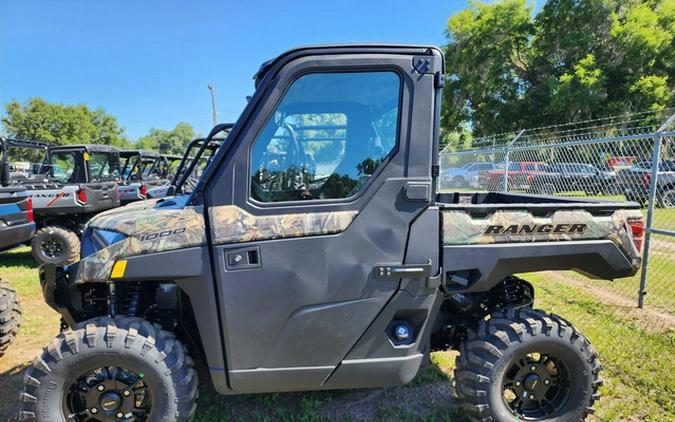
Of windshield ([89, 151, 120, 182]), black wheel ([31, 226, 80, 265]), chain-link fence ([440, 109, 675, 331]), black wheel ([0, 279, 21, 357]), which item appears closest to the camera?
black wheel ([0, 279, 21, 357])

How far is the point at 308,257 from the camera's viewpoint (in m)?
2.16

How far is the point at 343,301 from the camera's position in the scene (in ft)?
7.25

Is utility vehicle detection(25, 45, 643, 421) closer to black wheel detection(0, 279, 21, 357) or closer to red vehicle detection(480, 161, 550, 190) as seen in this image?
black wheel detection(0, 279, 21, 357)

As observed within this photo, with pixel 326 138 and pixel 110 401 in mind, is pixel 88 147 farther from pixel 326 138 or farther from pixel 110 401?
pixel 326 138

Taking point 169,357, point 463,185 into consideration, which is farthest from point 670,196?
point 169,357

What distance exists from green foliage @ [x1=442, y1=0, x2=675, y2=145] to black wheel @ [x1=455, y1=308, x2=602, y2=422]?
18242mm

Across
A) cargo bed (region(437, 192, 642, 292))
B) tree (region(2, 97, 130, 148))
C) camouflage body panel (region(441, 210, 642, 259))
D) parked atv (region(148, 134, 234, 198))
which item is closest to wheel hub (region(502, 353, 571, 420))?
cargo bed (region(437, 192, 642, 292))

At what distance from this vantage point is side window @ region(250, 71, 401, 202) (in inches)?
85.7

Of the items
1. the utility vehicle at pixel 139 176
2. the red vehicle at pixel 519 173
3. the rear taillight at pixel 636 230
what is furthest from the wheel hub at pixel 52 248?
the red vehicle at pixel 519 173

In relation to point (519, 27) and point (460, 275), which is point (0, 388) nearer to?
point (460, 275)

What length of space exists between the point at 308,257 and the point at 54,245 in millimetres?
7201

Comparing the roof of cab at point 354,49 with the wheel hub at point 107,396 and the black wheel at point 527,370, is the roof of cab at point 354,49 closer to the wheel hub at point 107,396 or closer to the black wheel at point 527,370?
the black wheel at point 527,370

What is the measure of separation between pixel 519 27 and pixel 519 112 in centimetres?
453

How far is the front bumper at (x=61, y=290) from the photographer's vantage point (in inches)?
92.4
